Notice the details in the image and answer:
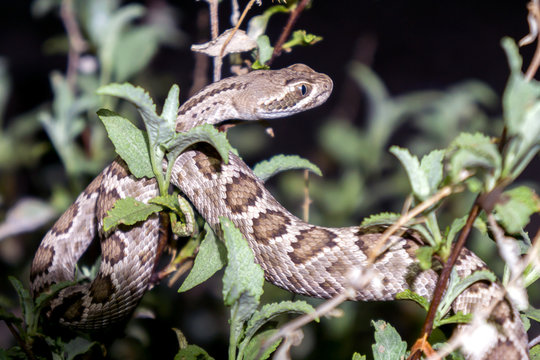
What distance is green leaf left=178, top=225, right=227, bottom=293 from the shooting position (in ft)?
6.84

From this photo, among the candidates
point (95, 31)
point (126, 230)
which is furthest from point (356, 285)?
point (95, 31)

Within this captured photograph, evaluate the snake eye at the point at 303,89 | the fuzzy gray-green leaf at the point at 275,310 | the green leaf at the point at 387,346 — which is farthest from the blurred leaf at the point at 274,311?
the snake eye at the point at 303,89

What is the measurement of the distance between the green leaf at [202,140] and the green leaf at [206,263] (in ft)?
1.38

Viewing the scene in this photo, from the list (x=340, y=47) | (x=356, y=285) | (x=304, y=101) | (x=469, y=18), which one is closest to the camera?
(x=356, y=285)

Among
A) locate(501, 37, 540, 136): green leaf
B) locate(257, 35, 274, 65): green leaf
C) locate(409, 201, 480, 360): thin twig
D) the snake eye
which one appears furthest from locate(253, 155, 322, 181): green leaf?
the snake eye

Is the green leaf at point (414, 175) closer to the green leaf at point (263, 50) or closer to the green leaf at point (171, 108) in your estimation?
the green leaf at point (171, 108)

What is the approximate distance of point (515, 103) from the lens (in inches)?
54.6

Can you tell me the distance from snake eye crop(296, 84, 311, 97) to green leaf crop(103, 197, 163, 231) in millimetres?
1972

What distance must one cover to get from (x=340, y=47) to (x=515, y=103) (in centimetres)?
787

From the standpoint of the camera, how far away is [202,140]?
2008mm

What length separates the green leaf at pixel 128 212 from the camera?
6.69ft

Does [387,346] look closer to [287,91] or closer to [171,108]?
[171,108]

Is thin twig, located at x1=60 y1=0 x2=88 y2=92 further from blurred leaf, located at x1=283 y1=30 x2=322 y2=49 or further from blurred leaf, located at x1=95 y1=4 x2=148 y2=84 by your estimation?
blurred leaf, located at x1=283 y1=30 x2=322 y2=49

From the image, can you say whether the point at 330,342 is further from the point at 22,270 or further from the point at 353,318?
the point at 22,270
